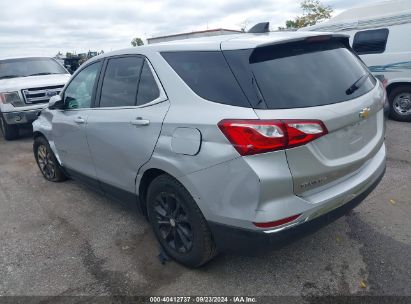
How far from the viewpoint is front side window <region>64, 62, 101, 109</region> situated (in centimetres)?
378

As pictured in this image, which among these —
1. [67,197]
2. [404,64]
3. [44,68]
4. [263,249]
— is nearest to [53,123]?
[67,197]

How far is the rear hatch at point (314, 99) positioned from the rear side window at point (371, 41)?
572 centimetres

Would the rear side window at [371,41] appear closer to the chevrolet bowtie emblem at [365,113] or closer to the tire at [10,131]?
the chevrolet bowtie emblem at [365,113]

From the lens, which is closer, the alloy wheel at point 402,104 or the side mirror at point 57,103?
the side mirror at point 57,103

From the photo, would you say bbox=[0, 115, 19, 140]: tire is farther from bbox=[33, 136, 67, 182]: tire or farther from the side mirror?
the side mirror

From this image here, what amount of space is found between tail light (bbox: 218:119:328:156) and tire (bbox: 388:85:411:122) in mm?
6465

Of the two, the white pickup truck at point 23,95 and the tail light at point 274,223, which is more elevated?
the white pickup truck at point 23,95

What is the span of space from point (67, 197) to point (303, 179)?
3445 millimetres

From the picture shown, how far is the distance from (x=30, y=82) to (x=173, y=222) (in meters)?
6.93

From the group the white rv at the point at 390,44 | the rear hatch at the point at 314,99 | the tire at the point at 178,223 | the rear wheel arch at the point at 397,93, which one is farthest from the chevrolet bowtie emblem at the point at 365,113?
the rear wheel arch at the point at 397,93

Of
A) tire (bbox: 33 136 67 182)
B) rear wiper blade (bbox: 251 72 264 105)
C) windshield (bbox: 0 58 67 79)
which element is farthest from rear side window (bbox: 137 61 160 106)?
windshield (bbox: 0 58 67 79)

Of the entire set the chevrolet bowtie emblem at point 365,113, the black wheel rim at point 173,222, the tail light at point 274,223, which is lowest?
the black wheel rim at point 173,222

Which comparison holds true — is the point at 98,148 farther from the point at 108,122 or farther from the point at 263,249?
the point at 263,249

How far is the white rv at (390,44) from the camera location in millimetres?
7301
